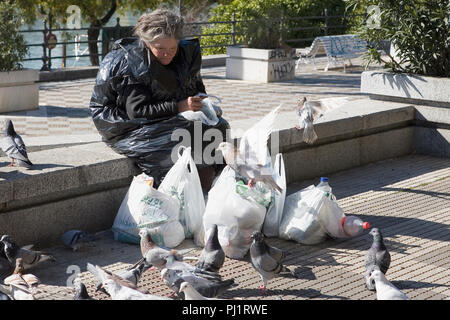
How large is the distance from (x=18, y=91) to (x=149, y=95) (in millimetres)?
6182

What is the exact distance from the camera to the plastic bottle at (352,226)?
524 cm

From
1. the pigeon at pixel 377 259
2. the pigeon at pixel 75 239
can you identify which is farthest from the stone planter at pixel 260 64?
the pigeon at pixel 377 259

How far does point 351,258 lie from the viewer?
5.05 meters

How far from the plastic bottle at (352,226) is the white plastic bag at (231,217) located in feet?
2.00

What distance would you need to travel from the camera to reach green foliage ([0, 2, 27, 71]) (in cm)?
1105

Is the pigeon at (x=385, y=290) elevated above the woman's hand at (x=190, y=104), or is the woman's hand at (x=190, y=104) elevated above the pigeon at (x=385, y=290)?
the woman's hand at (x=190, y=104)

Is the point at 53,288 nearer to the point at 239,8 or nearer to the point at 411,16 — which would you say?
the point at 411,16

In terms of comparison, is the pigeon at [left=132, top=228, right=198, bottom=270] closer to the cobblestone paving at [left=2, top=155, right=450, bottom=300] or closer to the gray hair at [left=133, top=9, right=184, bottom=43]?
the cobblestone paving at [left=2, top=155, right=450, bottom=300]

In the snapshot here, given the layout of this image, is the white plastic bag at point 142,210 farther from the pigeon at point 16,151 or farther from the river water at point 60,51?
the river water at point 60,51

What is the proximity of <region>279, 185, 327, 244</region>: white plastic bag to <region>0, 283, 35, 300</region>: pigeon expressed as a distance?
1899mm

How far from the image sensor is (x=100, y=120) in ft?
18.5

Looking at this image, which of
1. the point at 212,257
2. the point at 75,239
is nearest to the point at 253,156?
the point at 212,257

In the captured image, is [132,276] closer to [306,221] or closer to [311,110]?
[306,221]
